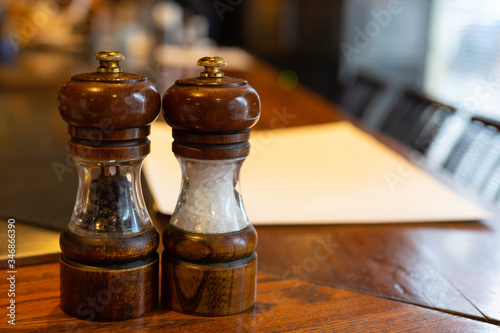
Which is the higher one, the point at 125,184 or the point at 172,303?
the point at 125,184

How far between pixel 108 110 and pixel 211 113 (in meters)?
0.09

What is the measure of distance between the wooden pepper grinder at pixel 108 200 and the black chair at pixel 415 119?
61.3 inches

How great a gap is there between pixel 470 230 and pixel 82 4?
15.1ft

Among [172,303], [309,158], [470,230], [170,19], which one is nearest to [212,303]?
[172,303]

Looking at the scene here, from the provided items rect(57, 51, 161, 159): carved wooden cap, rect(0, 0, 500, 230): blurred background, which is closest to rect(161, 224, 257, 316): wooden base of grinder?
rect(57, 51, 161, 159): carved wooden cap

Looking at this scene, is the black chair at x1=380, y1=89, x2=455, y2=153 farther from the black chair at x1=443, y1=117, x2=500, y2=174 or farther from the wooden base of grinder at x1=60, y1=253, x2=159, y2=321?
the wooden base of grinder at x1=60, y1=253, x2=159, y2=321

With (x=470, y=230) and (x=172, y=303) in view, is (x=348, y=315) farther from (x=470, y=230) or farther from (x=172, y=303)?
(x=470, y=230)

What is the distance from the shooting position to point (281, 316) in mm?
576

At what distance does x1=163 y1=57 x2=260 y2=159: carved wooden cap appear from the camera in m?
0.53

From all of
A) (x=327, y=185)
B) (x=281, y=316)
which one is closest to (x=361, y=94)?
(x=327, y=185)

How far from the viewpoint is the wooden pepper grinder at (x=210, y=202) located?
0.53m

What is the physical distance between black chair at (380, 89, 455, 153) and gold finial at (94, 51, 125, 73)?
1.58 m

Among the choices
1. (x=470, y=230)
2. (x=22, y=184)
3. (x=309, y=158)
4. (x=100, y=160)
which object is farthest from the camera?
(x=309, y=158)

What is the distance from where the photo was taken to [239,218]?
22.5 inches
